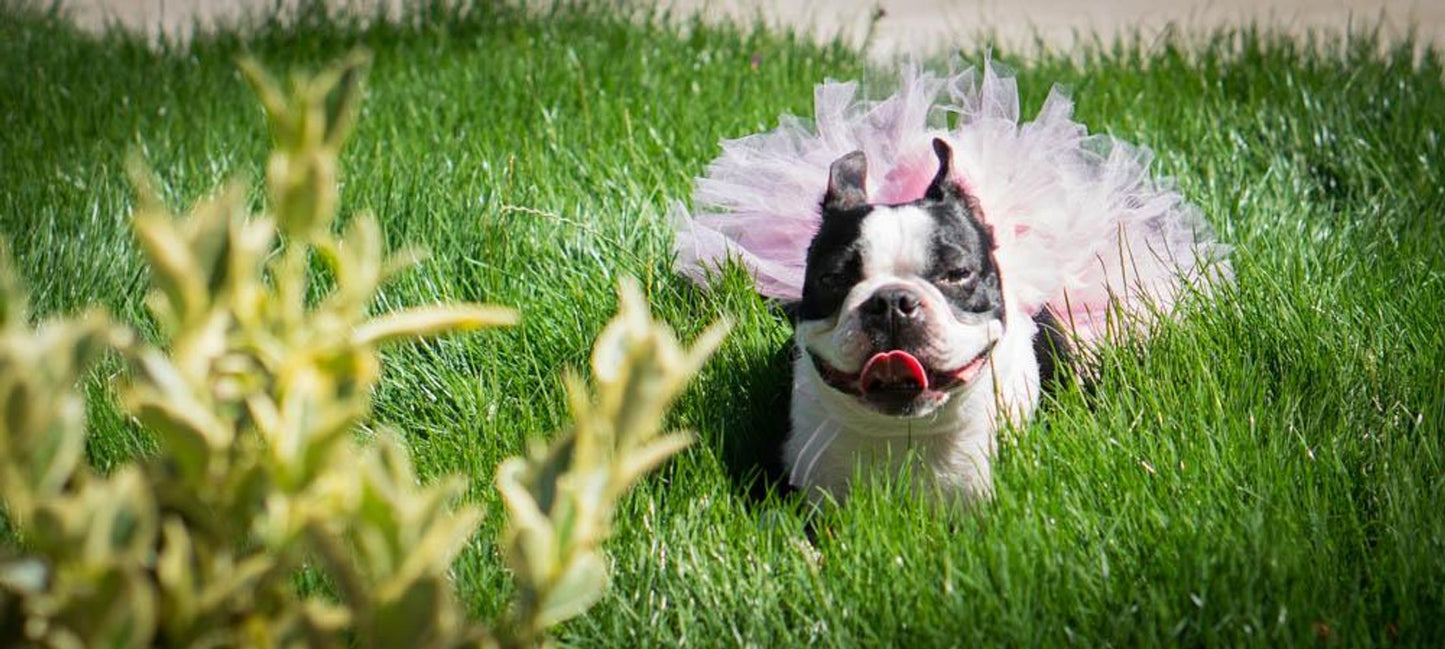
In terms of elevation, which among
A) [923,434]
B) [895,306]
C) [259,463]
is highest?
[259,463]

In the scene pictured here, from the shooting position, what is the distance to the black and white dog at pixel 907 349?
214 centimetres

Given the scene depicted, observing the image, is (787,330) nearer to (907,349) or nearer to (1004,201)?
(1004,201)

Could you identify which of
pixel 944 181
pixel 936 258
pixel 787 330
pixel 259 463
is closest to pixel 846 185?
pixel 944 181

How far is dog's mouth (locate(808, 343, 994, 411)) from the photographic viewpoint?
2.12 m

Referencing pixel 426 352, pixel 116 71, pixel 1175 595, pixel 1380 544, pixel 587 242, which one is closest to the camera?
pixel 1175 595

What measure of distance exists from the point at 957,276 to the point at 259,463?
1314mm

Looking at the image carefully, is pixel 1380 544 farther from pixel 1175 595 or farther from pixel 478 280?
pixel 478 280

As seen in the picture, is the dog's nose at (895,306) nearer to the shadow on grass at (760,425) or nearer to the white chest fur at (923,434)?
the white chest fur at (923,434)

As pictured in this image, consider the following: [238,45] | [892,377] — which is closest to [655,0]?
[238,45]

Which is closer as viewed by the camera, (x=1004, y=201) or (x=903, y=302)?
(x=903, y=302)

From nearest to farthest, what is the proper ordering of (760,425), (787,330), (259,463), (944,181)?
(259,463), (944,181), (760,425), (787,330)

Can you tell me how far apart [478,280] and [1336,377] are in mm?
1509

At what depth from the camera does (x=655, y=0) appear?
484 cm

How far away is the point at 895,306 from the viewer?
6.92 feet
